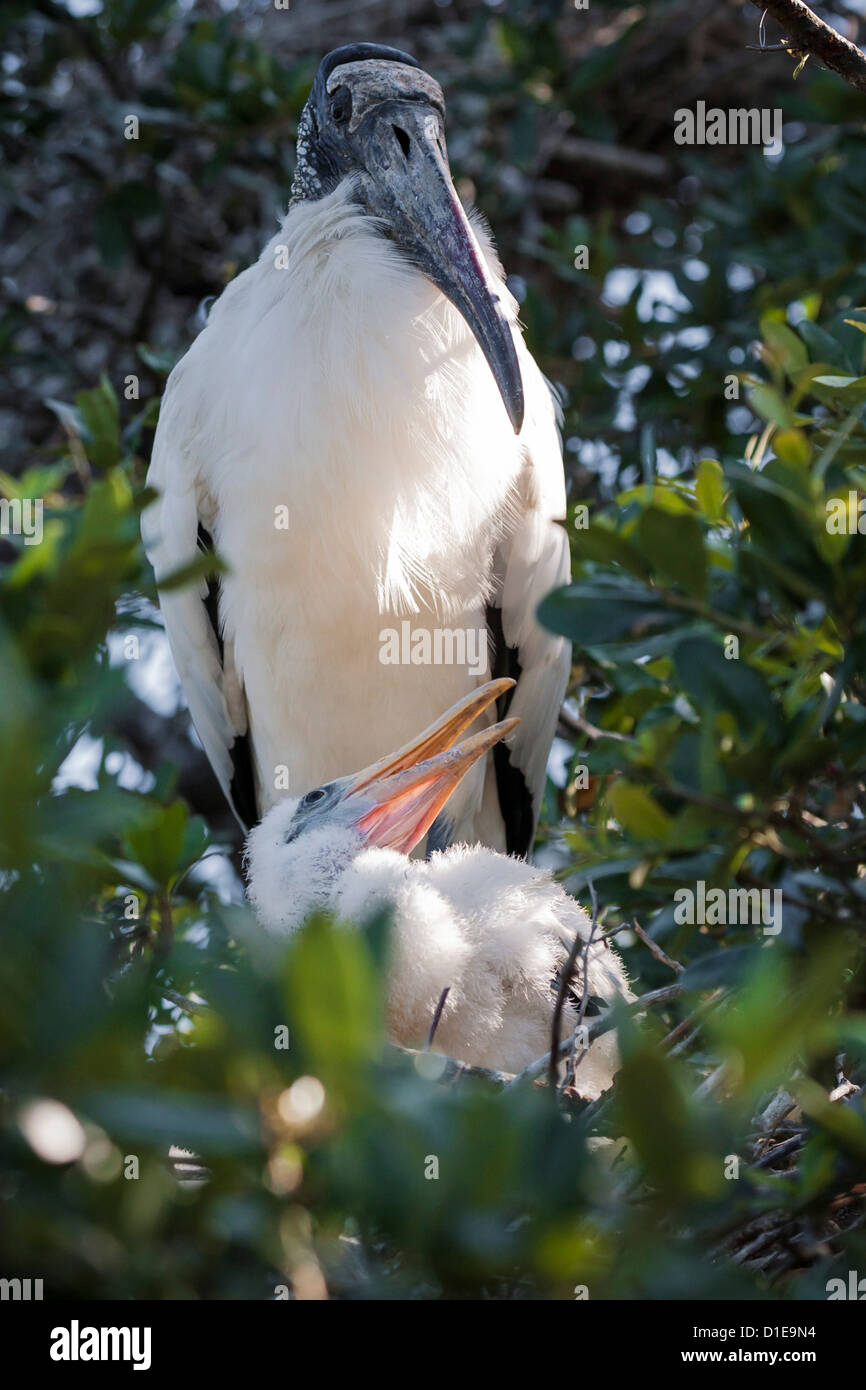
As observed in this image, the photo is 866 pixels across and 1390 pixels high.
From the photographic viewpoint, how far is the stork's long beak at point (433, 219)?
211 cm

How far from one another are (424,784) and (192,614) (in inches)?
25.7

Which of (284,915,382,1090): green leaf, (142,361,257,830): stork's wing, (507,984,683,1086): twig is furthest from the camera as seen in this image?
(142,361,257,830): stork's wing

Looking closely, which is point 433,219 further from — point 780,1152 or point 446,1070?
point 780,1152

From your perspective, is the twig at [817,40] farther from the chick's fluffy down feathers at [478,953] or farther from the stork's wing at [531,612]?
the chick's fluffy down feathers at [478,953]

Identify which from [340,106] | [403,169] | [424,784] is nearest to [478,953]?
[424,784]

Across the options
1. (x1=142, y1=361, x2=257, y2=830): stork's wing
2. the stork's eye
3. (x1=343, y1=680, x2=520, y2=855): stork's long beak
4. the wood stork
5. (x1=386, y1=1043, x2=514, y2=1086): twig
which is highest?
the stork's eye

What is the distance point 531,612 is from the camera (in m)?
2.52

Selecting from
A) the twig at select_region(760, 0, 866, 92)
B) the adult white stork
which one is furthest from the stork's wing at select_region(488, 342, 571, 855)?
the twig at select_region(760, 0, 866, 92)

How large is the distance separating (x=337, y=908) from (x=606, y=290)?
6.30 ft

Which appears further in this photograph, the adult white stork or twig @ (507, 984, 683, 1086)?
the adult white stork

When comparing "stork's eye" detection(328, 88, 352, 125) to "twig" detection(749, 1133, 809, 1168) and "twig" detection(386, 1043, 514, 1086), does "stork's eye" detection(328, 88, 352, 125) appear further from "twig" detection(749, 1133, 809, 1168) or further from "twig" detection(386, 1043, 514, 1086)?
"twig" detection(749, 1133, 809, 1168)

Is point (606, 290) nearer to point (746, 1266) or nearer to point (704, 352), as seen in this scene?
point (704, 352)

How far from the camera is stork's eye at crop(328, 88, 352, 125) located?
8.04 ft
